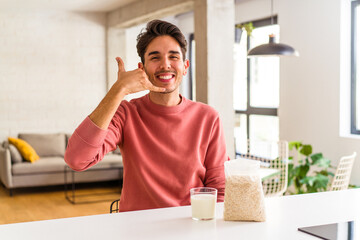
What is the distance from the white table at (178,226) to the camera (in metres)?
1.11

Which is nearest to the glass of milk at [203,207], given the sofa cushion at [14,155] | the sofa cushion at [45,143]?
the sofa cushion at [14,155]

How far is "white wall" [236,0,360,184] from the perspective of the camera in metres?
4.86

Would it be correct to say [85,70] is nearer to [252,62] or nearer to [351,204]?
[252,62]

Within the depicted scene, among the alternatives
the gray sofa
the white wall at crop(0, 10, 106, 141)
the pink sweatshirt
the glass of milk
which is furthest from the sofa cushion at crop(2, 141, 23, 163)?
the glass of milk

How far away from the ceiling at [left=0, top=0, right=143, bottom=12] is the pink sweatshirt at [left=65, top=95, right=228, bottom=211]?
200 inches

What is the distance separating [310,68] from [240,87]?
5.14ft

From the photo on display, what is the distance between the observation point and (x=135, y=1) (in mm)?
6430

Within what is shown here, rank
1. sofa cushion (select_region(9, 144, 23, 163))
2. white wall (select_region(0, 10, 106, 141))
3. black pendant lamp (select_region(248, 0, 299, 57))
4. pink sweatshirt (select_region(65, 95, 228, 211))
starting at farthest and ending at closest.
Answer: white wall (select_region(0, 10, 106, 141)), sofa cushion (select_region(9, 144, 23, 163)), black pendant lamp (select_region(248, 0, 299, 57)), pink sweatshirt (select_region(65, 95, 228, 211))

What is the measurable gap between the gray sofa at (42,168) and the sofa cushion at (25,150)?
69mm

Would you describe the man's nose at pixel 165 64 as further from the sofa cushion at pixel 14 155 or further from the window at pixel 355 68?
the sofa cushion at pixel 14 155

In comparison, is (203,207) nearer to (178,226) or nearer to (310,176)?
(178,226)

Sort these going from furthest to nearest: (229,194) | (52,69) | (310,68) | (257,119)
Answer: (52,69), (257,119), (310,68), (229,194)

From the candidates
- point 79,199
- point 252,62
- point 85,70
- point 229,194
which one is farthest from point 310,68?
point 229,194

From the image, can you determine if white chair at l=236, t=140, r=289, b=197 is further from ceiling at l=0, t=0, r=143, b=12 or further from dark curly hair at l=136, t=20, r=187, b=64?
ceiling at l=0, t=0, r=143, b=12
